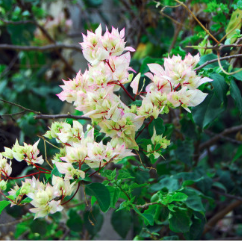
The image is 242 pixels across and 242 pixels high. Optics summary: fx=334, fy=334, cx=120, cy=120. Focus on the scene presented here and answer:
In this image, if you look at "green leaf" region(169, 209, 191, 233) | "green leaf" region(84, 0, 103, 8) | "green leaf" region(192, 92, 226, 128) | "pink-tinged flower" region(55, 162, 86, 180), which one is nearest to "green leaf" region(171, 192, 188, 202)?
"green leaf" region(169, 209, 191, 233)

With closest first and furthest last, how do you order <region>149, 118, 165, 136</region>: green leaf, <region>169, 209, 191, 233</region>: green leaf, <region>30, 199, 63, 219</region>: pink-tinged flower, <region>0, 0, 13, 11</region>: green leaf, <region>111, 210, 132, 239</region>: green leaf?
<region>30, 199, 63, 219</region>: pink-tinged flower < <region>149, 118, 165, 136</region>: green leaf < <region>169, 209, 191, 233</region>: green leaf < <region>111, 210, 132, 239</region>: green leaf < <region>0, 0, 13, 11</region>: green leaf

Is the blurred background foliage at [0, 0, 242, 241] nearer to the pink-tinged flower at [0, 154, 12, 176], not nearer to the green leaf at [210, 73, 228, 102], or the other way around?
the green leaf at [210, 73, 228, 102]

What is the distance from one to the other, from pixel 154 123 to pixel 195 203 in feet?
0.85

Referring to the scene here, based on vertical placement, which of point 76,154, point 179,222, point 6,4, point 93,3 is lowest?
point 179,222

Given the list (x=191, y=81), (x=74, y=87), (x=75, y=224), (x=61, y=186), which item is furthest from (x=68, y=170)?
(x=75, y=224)

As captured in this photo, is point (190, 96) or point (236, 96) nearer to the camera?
point (190, 96)

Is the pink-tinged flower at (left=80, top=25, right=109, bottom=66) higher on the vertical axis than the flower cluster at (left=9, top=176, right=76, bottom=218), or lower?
higher

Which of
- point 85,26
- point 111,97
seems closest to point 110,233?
point 111,97

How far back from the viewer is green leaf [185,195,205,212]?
0.72 metres

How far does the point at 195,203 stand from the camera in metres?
0.73

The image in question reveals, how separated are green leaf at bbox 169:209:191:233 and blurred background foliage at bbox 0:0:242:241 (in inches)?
1.2

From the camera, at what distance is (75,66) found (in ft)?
5.63

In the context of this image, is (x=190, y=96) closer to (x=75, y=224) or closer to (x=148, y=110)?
(x=148, y=110)

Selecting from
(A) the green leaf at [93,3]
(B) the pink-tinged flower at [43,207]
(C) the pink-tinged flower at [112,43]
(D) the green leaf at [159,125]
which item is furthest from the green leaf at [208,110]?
(A) the green leaf at [93,3]
